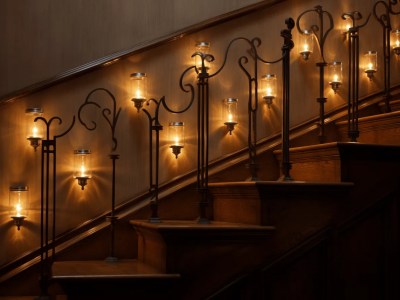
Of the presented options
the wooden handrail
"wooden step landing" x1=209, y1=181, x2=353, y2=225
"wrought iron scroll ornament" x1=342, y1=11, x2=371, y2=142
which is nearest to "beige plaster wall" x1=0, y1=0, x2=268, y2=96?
the wooden handrail

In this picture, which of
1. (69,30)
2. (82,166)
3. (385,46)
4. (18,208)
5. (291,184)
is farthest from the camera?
(385,46)

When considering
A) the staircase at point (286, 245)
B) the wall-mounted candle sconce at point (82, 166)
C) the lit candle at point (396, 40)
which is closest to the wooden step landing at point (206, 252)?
the staircase at point (286, 245)

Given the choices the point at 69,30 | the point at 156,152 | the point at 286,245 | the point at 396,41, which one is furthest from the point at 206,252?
the point at 396,41

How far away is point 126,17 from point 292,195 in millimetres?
1390

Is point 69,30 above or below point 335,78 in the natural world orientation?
above

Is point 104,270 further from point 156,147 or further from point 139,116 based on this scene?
point 139,116

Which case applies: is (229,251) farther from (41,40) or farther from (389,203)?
(41,40)

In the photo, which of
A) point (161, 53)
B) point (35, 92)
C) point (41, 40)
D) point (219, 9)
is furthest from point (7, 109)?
point (219, 9)

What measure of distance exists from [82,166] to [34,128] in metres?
0.30

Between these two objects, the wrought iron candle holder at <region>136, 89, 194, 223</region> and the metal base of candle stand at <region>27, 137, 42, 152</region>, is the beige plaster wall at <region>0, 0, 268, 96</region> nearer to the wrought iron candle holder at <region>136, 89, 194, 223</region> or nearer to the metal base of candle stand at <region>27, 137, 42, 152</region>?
the metal base of candle stand at <region>27, 137, 42, 152</region>

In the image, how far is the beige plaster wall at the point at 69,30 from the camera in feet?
10.4

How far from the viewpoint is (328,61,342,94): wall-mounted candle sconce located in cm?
374

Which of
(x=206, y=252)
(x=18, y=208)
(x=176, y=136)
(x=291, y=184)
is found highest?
(x=176, y=136)

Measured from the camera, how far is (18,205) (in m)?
3.06
